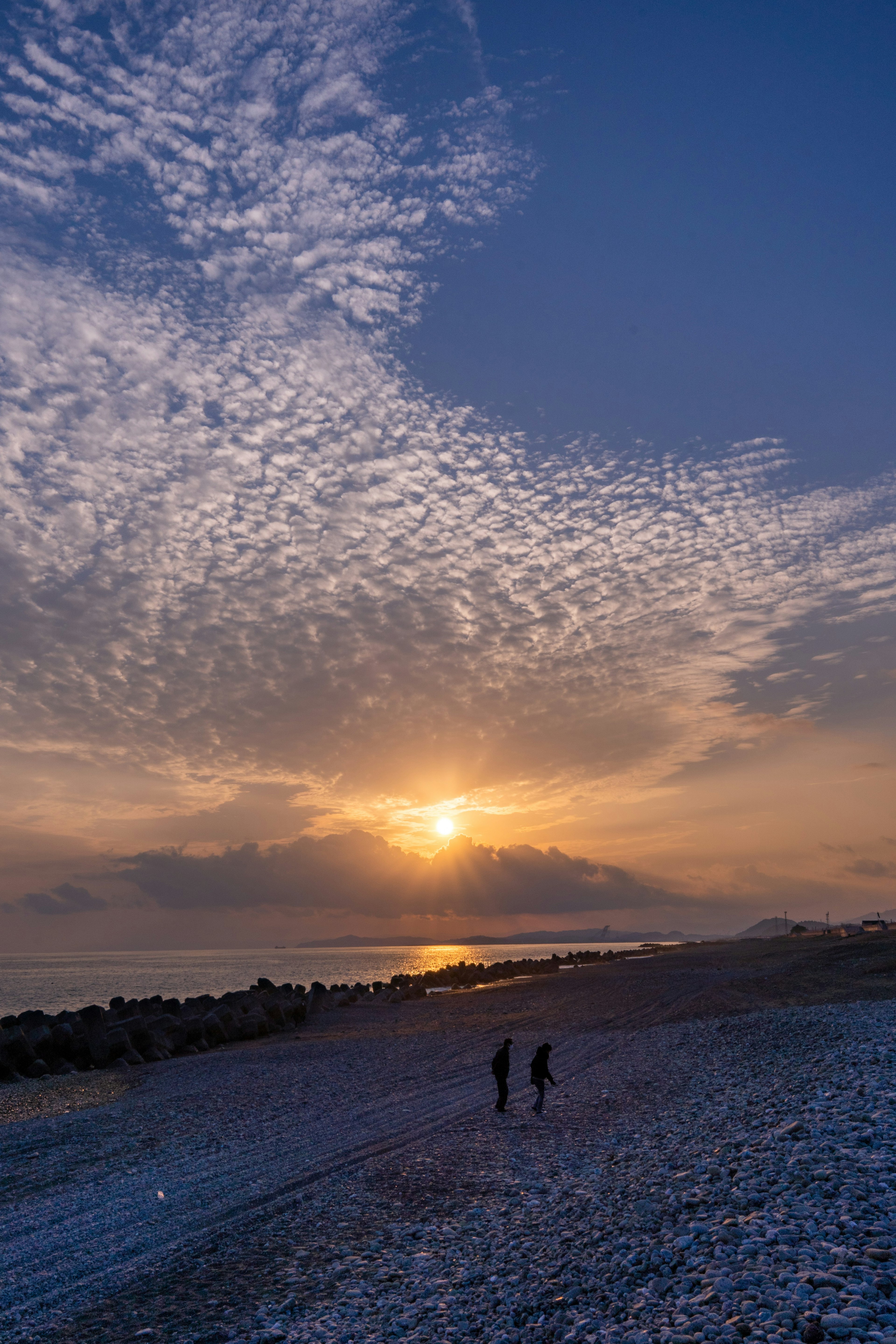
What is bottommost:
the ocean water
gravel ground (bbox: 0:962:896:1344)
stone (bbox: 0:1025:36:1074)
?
the ocean water

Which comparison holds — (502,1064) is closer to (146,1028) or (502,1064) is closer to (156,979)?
(146,1028)

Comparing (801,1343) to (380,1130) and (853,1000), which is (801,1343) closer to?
(380,1130)

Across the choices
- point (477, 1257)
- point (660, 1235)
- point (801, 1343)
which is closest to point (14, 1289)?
point (477, 1257)

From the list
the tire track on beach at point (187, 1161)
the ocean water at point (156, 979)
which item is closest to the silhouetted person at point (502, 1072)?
the tire track on beach at point (187, 1161)

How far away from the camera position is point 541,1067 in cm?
2045

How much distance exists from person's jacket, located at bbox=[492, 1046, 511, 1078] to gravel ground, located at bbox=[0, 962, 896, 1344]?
0.99 m

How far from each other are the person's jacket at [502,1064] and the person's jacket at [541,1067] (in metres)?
0.72

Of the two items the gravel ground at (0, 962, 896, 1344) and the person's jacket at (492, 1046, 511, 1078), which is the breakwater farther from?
the person's jacket at (492, 1046, 511, 1078)

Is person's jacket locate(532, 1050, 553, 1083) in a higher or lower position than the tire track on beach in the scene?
higher

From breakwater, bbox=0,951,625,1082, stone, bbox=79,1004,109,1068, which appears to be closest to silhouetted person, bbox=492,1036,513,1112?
breakwater, bbox=0,951,625,1082

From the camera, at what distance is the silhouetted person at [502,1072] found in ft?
67.5

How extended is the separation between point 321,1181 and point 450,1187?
287cm

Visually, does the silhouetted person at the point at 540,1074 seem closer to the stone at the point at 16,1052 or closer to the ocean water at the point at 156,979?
the stone at the point at 16,1052

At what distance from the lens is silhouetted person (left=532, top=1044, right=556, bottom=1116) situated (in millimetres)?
20109
